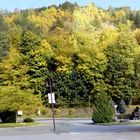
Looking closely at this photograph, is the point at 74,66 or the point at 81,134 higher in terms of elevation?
the point at 74,66

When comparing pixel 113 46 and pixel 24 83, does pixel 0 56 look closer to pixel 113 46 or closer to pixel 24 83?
pixel 24 83

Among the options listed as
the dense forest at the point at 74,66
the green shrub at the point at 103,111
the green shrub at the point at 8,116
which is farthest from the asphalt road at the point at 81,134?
the dense forest at the point at 74,66

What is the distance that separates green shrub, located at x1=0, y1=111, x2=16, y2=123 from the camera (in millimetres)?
45019

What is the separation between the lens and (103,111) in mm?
40062

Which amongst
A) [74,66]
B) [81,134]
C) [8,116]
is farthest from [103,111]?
[74,66]

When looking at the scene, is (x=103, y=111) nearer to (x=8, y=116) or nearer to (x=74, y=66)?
(x=8, y=116)

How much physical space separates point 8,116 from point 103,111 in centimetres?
1048

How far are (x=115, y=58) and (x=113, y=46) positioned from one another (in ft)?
7.78

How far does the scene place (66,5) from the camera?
146500mm

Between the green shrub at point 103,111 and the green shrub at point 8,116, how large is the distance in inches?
356

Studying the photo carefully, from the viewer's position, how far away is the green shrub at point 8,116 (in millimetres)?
45019

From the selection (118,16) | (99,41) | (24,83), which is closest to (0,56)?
(24,83)

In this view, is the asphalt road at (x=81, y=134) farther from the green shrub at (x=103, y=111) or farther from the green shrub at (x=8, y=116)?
the green shrub at (x=8, y=116)

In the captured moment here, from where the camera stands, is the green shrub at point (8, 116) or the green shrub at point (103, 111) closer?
the green shrub at point (103, 111)
